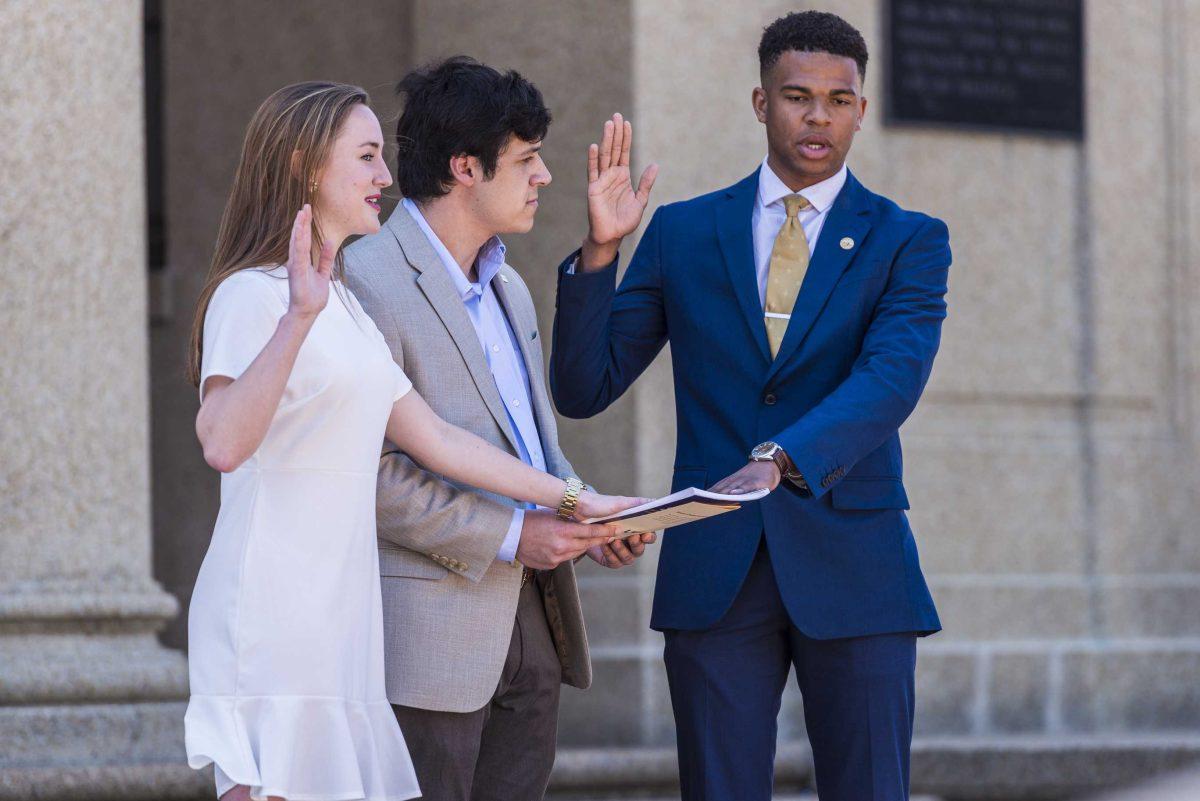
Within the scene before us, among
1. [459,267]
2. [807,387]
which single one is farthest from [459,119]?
[807,387]

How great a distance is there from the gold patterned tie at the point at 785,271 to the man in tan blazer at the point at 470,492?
48cm

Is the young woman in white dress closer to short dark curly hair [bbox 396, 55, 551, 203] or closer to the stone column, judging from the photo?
short dark curly hair [bbox 396, 55, 551, 203]

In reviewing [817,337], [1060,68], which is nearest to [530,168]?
[817,337]

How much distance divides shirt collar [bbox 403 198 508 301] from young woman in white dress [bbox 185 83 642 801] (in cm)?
31

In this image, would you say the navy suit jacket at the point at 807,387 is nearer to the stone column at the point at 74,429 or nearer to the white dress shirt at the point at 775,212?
the white dress shirt at the point at 775,212

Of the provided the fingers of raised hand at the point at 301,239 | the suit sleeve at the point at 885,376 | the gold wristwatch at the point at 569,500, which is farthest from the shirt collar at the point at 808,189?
the fingers of raised hand at the point at 301,239

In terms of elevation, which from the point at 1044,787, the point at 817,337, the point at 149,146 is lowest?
the point at 1044,787

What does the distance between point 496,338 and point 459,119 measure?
1.40 feet

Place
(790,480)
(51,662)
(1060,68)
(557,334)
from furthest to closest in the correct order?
(1060,68)
(51,662)
(557,334)
(790,480)

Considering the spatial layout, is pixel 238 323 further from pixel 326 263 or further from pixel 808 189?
pixel 808 189

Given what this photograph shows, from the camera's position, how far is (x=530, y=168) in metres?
3.60

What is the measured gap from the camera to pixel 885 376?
3.53 meters

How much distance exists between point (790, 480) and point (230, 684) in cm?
115

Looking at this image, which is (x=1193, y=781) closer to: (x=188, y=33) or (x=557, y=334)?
(x=557, y=334)
